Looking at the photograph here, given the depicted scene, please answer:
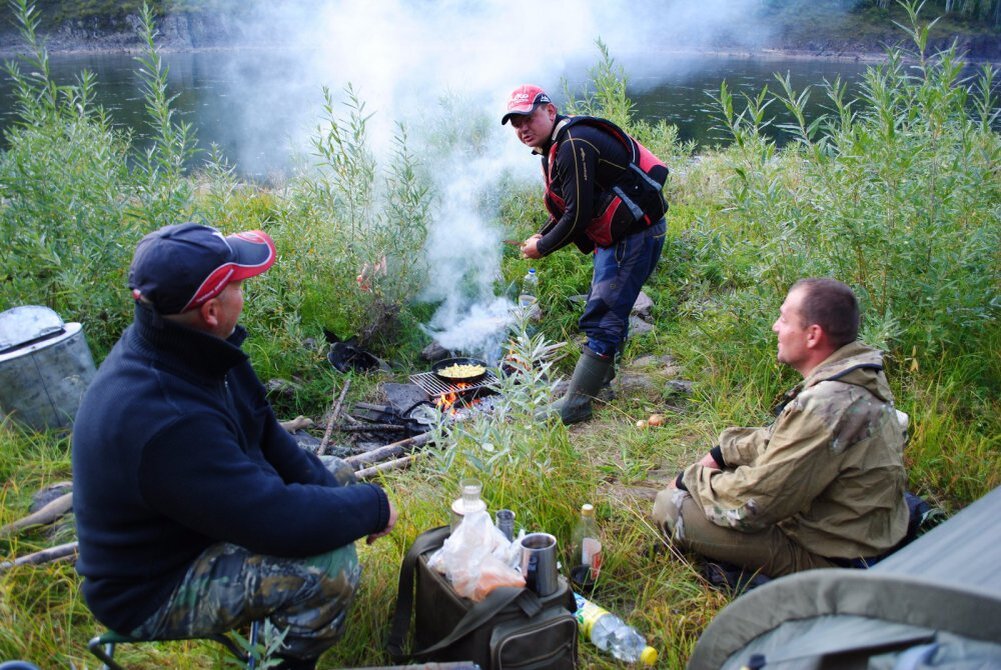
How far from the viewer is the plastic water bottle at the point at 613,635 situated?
2.70m

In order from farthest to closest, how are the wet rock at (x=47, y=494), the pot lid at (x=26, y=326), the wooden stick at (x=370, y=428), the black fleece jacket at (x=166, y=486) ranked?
the wooden stick at (x=370, y=428), the pot lid at (x=26, y=326), the wet rock at (x=47, y=494), the black fleece jacket at (x=166, y=486)

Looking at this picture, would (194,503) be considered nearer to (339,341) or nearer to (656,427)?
(656,427)

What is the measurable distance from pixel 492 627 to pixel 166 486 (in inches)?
43.7

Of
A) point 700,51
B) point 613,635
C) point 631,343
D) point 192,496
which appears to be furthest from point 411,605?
point 700,51

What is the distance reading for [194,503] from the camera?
199 cm

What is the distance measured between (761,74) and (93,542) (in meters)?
36.7

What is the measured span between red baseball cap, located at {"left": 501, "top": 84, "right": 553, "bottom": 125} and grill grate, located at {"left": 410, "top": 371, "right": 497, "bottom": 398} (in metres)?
1.84

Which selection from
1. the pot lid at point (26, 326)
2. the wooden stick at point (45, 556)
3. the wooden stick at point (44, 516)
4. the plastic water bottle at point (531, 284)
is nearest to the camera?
the wooden stick at point (45, 556)

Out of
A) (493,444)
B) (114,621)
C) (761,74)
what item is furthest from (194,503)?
(761,74)

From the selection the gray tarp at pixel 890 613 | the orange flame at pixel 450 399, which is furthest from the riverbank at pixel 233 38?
the gray tarp at pixel 890 613

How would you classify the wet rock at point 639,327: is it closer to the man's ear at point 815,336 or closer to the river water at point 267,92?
the man's ear at point 815,336

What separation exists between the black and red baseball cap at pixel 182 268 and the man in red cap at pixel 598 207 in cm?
291

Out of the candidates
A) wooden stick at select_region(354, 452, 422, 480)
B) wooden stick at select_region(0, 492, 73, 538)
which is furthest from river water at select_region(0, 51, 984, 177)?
wooden stick at select_region(0, 492, 73, 538)

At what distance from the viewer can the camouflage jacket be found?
2.68 meters
